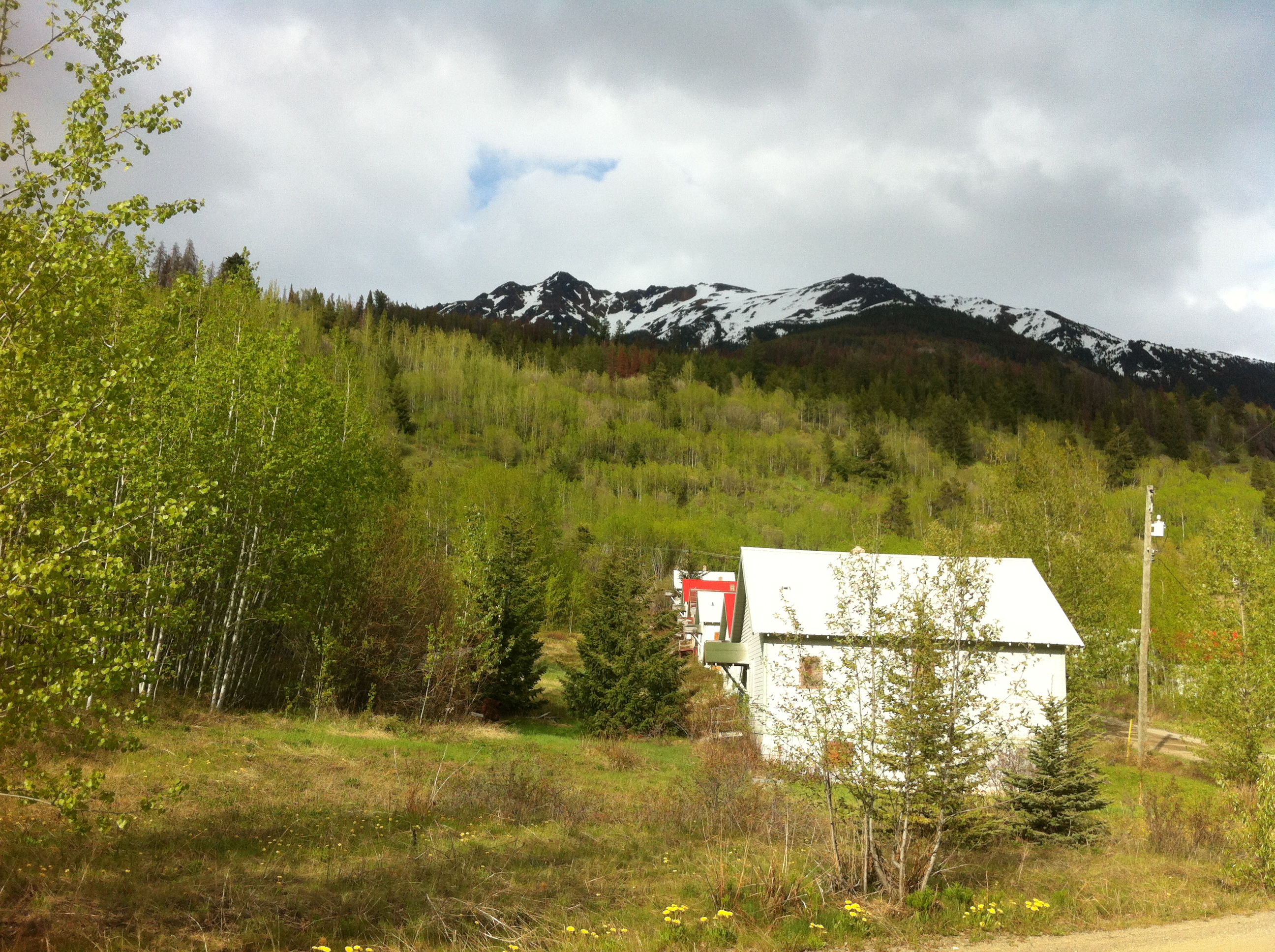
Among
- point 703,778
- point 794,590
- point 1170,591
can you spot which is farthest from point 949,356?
point 703,778

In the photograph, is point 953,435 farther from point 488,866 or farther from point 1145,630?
point 488,866

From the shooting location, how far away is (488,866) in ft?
34.2

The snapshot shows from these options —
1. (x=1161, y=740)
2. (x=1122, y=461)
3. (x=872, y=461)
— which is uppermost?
(x=1122, y=461)

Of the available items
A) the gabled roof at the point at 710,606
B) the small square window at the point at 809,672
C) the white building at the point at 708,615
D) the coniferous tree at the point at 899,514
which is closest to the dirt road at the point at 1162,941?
the small square window at the point at 809,672

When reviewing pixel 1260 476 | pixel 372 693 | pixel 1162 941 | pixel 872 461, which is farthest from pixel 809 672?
pixel 1260 476

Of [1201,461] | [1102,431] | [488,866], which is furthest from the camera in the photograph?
[1102,431]

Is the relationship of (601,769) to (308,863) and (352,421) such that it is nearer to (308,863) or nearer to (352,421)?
(308,863)

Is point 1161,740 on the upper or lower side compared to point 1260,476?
lower

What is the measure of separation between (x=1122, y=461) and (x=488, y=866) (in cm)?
12022

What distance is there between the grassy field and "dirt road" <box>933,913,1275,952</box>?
0.29 metres

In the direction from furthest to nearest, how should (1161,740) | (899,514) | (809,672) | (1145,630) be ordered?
(899,514), (1161,740), (1145,630), (809,672)

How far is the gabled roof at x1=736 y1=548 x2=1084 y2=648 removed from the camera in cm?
2434

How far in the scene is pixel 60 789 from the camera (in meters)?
5.70

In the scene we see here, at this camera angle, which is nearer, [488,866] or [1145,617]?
[488,866]
